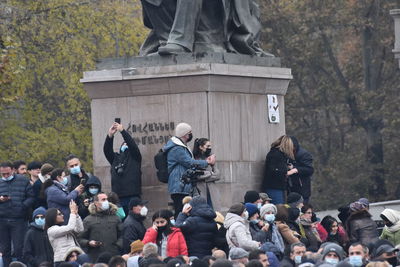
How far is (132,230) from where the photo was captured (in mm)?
24047

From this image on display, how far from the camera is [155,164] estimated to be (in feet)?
83.1

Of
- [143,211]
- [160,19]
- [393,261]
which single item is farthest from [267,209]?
[160,19]

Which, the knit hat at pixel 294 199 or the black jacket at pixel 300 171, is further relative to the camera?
the black jacket at pixel 300 171

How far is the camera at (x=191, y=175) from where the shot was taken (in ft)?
80.4

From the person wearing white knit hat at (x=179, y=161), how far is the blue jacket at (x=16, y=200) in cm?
196

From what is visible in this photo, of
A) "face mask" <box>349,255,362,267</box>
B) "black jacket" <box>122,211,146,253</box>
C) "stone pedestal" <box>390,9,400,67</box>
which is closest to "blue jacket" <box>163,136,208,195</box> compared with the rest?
"black jacket" <box>122,211,146,253</box>

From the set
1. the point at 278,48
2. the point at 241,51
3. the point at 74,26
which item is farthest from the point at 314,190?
the point at 241,51

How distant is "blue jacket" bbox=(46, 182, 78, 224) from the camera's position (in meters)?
24.3

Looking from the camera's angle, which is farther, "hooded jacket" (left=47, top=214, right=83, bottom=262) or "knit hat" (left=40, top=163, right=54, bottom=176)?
"knit hat" (left=40, top=163, right=54, bottom=176)

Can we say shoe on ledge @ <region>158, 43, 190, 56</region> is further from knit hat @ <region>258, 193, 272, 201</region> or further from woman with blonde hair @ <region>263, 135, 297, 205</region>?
knit hat @ <region>258, 193, 272, 201</region>

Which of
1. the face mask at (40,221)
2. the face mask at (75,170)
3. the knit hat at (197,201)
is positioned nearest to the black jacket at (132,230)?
the knit hat at (197,201)

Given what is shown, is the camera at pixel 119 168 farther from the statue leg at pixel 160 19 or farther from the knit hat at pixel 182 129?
the statue leg at pixel 160 19

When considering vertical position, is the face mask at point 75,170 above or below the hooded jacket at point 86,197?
above

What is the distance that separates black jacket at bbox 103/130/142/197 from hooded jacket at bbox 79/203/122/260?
4.37ft
